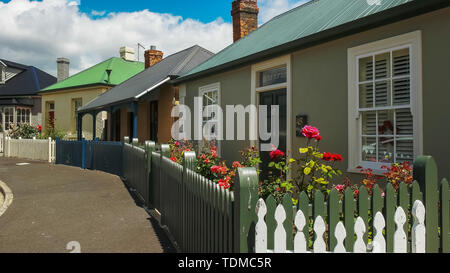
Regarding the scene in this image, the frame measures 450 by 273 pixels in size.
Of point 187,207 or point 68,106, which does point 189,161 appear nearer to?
point 187,207

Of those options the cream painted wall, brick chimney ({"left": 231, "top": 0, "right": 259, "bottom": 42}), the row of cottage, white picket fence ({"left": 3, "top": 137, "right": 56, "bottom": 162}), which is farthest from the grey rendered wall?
the cream painted wall

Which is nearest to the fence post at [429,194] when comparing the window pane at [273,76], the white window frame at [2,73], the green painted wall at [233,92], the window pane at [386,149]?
the window pane at [386,149]

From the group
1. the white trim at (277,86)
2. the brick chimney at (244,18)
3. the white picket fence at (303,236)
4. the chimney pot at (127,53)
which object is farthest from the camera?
the chimney pot at (127,53)

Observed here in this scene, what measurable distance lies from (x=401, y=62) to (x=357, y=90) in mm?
736

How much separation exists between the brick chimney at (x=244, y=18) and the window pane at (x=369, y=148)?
299 inches

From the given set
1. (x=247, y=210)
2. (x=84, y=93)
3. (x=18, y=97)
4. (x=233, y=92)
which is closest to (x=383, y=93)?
(x=247, y=210)

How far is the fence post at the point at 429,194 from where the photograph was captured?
2734 mm

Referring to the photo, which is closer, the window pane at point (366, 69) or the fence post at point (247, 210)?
the fence post at point (247, 210)

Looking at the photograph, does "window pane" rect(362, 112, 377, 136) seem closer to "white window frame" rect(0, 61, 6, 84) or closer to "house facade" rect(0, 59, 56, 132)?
"house facade" rect(0, 59, 56, 132)

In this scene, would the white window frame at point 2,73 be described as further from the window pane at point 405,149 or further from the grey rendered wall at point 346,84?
the window pane at point 405,149

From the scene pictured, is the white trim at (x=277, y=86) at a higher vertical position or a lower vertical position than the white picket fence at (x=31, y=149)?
higher

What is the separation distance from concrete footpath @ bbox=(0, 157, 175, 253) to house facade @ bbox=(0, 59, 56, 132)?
17.6 meters
